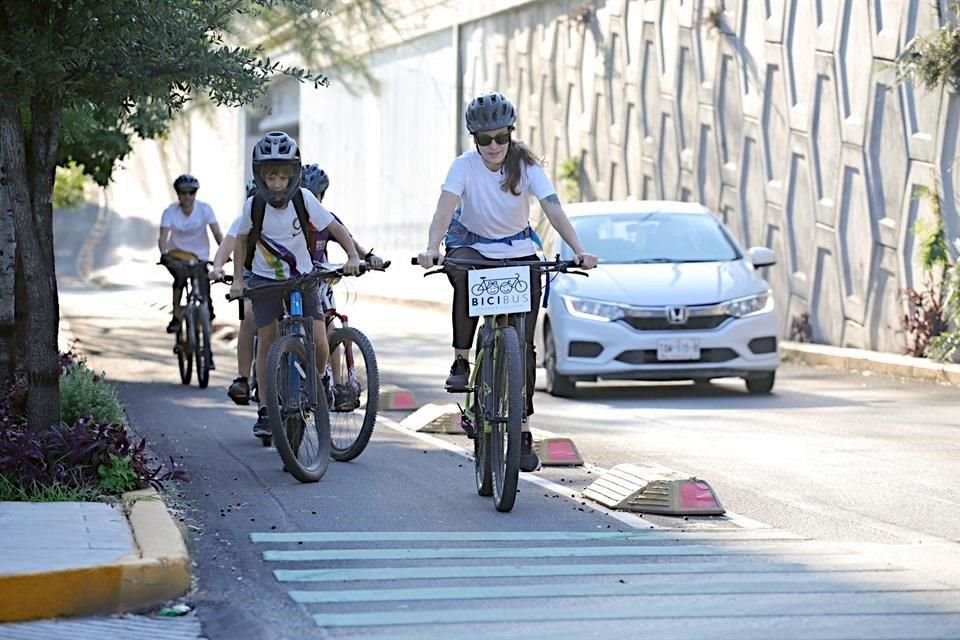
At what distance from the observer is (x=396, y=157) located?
39.3 metres

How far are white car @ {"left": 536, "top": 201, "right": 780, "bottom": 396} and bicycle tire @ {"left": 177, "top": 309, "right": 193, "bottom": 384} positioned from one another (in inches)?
119

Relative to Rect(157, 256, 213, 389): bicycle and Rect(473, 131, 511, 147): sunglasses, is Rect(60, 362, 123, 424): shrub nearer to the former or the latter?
Rect(473, 131, 511, 147): sunglasses

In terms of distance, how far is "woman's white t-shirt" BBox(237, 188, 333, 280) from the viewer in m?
10.4

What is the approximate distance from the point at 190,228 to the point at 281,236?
21.7 feet

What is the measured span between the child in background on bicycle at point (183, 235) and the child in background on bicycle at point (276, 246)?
6.14m

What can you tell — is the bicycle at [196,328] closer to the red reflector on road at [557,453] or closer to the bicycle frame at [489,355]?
the red reflector on road at [557,453]

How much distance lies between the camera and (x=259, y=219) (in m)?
10.4

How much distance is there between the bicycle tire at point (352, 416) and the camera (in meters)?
10.6

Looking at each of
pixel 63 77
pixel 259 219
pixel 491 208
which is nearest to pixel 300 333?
pixel 259 219

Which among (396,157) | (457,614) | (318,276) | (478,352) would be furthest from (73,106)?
(396,157)

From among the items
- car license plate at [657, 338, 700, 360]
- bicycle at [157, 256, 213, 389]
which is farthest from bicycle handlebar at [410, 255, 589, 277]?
bicycle at [157, 256, 213, 389]

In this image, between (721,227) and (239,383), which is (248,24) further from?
(239,383)

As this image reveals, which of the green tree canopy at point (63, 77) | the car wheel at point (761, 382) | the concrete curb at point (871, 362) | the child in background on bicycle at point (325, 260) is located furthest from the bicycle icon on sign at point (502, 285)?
the concrete curb at point (871, 362)

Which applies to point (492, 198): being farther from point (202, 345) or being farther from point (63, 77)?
point (202, 345)
